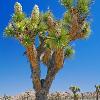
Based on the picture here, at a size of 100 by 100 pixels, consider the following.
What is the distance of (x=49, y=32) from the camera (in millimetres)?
18000

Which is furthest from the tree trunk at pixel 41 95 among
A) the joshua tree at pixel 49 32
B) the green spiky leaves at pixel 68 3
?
the green spiky leaves at pixel 68 3

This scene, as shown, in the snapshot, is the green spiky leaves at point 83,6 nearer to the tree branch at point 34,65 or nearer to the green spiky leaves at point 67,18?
the green spiky leaves at point 67,18

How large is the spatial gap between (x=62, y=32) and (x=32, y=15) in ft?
5.87

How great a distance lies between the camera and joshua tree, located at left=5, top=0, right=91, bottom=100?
17.4 metres

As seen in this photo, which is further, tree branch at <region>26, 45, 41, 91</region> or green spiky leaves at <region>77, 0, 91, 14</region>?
green spiky leaves at <region>77, 0, 91, 14</region>

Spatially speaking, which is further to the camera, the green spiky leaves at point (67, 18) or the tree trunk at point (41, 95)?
the green spiky leaves at point (67, 18)

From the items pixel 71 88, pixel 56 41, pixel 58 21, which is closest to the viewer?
pixel 56 41

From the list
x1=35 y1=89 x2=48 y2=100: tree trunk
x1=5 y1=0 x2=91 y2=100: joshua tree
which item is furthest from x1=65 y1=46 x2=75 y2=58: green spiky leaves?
x1=35 y1=89 x2=48 y2=100: tree trunk

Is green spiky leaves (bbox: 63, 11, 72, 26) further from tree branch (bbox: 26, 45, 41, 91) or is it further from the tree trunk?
the tree trunk

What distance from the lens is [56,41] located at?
1708cm

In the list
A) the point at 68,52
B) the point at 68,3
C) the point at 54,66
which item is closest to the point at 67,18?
the point at 68,3

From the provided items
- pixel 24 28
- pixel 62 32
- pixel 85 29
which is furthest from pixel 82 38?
pixel 24 28

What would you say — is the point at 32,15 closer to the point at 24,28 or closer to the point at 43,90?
the point at 24,28

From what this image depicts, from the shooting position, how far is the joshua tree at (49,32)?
17.4 m
